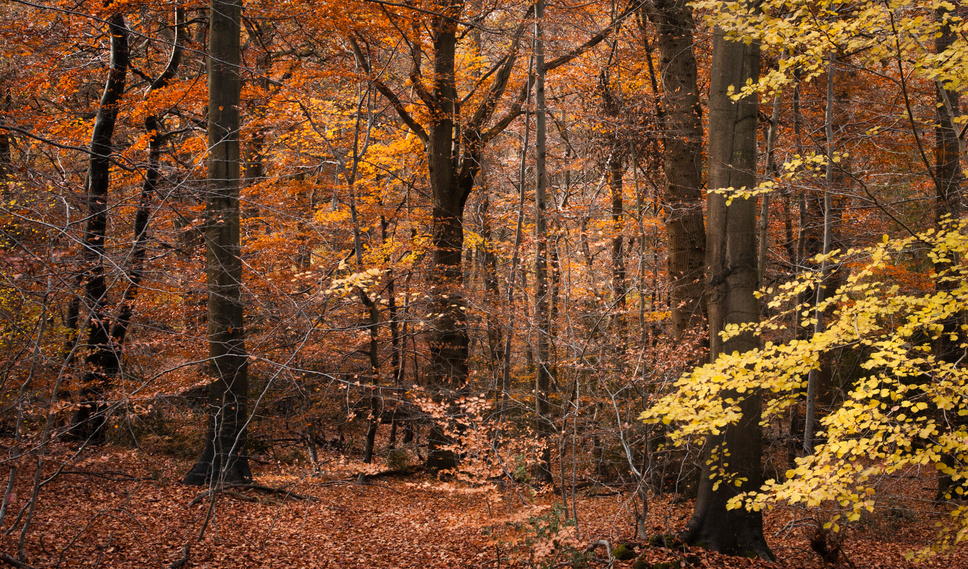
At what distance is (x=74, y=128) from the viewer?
953 centimetres

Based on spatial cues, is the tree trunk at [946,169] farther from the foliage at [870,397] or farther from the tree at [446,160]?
the tree at [446,160]

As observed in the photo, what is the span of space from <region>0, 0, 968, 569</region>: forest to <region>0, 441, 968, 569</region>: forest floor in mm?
57

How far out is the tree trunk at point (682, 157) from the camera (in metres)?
9.00

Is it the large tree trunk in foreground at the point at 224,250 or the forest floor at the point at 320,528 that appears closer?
the forest floor at the point at 320,528

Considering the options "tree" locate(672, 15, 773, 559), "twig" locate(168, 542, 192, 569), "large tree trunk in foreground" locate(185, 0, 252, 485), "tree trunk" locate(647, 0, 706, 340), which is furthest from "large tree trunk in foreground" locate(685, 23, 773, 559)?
"large tree trunk in foreground" locate(185, 0, 252, 485)

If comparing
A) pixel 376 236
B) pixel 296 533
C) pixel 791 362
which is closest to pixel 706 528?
pixel 791 362

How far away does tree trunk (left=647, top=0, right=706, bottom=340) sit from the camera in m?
9.00

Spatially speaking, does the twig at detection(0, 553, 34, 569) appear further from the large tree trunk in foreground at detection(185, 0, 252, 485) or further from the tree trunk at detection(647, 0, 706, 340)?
the tree trunk at detection(647, 0, 706, 340)

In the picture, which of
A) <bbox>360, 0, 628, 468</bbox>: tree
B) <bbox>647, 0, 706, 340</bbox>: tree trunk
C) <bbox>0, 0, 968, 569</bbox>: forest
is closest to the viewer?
<bbox>0, 0, 968, 569</bbox>: forest

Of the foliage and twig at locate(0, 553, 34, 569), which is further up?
the foliage

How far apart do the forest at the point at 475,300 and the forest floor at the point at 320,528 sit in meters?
0.06

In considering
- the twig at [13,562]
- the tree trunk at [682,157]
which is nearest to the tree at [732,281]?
the tree trunk at [682,157]

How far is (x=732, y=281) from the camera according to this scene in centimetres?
654

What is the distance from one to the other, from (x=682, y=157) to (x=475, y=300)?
13.0ft
